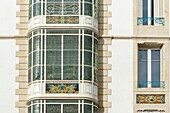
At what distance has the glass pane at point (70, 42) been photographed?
33.0 meters

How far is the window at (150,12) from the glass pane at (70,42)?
3.34 m

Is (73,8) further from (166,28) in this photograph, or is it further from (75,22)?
(166,28)

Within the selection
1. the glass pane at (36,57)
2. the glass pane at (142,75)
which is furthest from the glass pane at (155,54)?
the glass pane at (36,57)

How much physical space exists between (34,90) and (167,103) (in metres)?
5.96

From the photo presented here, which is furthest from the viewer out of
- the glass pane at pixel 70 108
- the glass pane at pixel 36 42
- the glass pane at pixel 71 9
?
the glass pane at pixel 71 9

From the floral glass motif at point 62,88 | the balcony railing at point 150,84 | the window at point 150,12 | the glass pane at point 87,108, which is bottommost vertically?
the glass pane at point 87,108

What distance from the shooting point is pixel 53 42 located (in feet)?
109

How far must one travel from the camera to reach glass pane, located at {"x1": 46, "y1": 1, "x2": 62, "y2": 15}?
3350 cm

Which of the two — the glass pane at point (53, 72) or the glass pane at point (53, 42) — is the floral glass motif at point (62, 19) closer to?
the glass pane at point (53, 42)

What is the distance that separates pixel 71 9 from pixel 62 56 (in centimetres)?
223

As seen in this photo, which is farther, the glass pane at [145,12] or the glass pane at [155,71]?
the glass pane at [145,12]

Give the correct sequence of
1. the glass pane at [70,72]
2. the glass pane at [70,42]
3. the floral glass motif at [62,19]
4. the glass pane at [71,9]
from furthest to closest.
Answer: the glass pane at [71,9], the floral glass motif at [62,19], the glass pane at [70,42], the glass pane at [70,72]

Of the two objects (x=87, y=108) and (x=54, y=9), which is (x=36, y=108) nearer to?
(x=87, y=108)

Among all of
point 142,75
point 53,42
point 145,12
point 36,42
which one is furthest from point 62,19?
point 142,75
